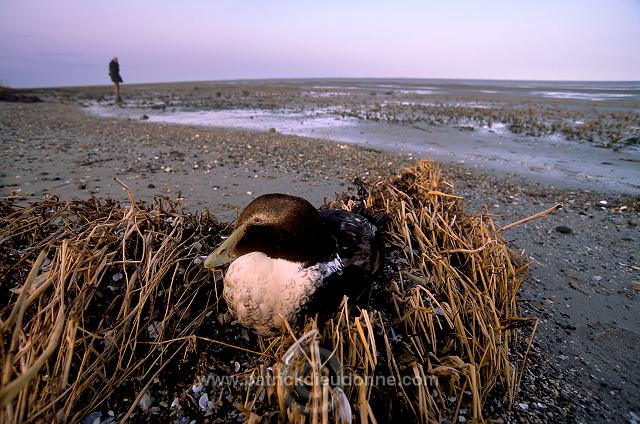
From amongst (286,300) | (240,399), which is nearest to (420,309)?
(286,300)

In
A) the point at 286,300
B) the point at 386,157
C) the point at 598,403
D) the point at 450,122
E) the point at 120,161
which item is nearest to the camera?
the point at 286,300

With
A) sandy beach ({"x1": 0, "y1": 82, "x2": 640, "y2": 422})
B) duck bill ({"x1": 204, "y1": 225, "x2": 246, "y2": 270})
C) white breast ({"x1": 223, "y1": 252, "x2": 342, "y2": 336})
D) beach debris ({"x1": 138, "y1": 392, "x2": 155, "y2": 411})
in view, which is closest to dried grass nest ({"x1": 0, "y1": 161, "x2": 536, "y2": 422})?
beach debris ({"x1": 138, "y1": 392, "x2": 155, "y2": 411})

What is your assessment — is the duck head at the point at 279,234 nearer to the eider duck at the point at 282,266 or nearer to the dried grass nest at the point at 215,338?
the eider duck at the point at 282,266

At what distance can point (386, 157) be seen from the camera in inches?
279

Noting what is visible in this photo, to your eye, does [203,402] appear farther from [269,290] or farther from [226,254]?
[226,254]

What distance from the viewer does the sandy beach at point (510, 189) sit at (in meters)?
2.05

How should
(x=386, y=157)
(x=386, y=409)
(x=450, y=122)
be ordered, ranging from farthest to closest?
(x=450, y=122)
(x=386, y=157)
(x=386, y=409)

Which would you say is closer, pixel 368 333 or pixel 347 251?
pixel 368 333

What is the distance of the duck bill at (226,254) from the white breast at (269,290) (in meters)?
0.13

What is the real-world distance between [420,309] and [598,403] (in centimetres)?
107

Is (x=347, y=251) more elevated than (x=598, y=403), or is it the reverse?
(x=347, y=251)

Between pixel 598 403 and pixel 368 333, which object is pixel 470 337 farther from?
pixel 598 403

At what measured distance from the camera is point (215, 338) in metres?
1.97

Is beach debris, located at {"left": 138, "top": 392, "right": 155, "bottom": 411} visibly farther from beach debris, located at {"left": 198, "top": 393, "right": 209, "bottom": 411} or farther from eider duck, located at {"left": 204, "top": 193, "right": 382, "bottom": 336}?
eider duck, located at {"left": 204, "top": 193, "right": 382, "bottom": 336}
